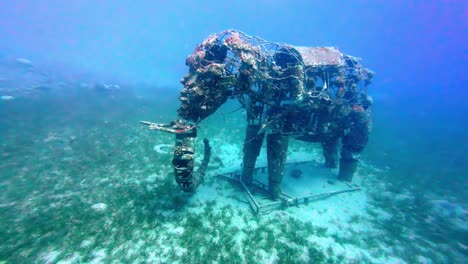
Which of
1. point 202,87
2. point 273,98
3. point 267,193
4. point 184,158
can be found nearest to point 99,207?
point 184,158

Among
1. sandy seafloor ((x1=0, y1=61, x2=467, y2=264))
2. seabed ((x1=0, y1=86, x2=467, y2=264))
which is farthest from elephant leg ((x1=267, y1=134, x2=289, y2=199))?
sandy seafloor ((x1=0, y1=61, x2=467, y2=264))

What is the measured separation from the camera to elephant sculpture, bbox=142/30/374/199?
998cm

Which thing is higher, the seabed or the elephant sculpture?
the elephant sculpture

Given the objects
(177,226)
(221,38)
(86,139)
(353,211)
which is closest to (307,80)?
(221,38)

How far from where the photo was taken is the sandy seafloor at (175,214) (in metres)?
9.42

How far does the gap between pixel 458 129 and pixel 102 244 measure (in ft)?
182

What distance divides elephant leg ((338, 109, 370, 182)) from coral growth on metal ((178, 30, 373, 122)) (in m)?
2.73

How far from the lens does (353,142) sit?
15.6m

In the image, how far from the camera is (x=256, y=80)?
10984 millimetres

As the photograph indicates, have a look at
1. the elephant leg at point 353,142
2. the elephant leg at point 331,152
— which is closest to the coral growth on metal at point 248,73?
the elephant leg at point 353,142

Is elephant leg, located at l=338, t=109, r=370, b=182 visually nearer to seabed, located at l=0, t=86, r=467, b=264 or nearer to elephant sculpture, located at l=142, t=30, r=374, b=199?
elephant sculpture, located at l=142, t=30, r=374, b=199

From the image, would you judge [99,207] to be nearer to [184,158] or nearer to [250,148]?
[184,158]

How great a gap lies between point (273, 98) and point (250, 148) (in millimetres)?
3329

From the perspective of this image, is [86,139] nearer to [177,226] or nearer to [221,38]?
[177,226]
